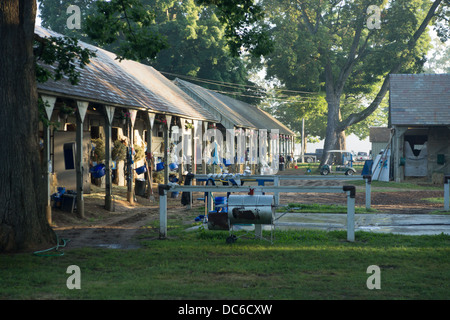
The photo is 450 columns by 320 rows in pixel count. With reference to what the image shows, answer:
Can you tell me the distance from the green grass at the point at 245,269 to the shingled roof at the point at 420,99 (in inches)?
792

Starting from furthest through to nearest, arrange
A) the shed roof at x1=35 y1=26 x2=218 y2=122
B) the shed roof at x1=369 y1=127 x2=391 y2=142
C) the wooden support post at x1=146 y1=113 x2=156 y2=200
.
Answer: the shed roof at x1=369 y1=127 x2=391 y2=142
the wooden support post at x1=146 y1=113 x2=156 y2=200
the shed roof at x1=35 y1=26 x2=218 y2=122

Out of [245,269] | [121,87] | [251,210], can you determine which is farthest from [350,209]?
[121,87]

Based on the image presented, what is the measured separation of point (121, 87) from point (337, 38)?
1427 inches

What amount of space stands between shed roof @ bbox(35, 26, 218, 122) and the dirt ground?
10.5 feet

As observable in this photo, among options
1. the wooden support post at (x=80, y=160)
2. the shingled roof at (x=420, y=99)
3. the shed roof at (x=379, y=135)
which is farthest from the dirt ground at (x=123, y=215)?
the shed roof at (x=379, y=135)

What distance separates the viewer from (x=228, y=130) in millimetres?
31969

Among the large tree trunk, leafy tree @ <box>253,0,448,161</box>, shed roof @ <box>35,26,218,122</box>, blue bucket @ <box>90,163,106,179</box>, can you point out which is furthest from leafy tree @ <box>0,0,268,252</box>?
leafy tree @ <box>253,0,448,161</box>

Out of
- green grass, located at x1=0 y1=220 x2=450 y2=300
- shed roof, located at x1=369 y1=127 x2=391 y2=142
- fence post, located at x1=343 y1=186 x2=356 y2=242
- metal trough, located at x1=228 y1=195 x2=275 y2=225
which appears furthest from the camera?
shed roof, located at x1=369 y1=127 x2=391 y2=142

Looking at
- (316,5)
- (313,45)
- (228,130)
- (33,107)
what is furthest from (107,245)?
(316,5)

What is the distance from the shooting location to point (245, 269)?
24.5ft

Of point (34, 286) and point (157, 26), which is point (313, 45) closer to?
point (157, 26)

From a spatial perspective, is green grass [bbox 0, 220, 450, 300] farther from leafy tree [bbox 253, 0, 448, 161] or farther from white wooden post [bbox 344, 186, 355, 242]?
leafy tree [bbox 253, 0, 448, 161]

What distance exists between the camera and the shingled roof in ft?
94.1

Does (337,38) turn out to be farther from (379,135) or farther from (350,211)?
(350,211)
